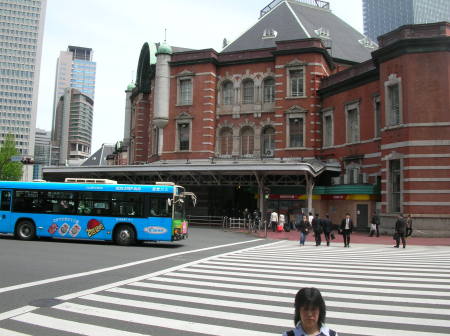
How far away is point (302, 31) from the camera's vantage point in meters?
37.4

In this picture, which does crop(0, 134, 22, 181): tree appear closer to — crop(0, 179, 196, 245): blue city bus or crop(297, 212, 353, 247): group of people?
crop(0, 179, 196, 245): blue city bus

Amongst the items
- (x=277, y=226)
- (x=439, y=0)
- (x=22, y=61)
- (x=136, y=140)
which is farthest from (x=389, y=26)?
(x=277, y=226)

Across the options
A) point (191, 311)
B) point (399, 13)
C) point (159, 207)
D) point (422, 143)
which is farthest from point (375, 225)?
point (399, 13)

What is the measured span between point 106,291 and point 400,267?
28.4 ft

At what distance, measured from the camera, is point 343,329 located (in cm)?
622

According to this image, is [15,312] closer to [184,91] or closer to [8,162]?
[184,91]

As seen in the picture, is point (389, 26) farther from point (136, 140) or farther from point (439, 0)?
point (136, 140)

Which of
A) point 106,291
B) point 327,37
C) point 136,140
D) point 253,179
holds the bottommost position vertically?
point 106,291

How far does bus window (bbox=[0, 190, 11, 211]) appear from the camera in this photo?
65.6 ft

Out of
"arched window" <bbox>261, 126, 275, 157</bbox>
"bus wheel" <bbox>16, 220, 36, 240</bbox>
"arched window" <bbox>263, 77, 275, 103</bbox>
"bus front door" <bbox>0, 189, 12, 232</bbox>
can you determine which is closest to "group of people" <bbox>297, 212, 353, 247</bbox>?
"bus wheel" <bbox>16, 220, 36, 240</bbox>

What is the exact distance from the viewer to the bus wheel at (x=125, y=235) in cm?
1852

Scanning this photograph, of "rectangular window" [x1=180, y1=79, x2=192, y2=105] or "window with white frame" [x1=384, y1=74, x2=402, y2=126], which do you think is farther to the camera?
"rectangular window" [x1=180, y1=79, x2=192, y2=105]

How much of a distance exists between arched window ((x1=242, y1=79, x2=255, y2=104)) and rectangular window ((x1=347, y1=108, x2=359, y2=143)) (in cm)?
888

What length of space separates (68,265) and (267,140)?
86.1 feet
